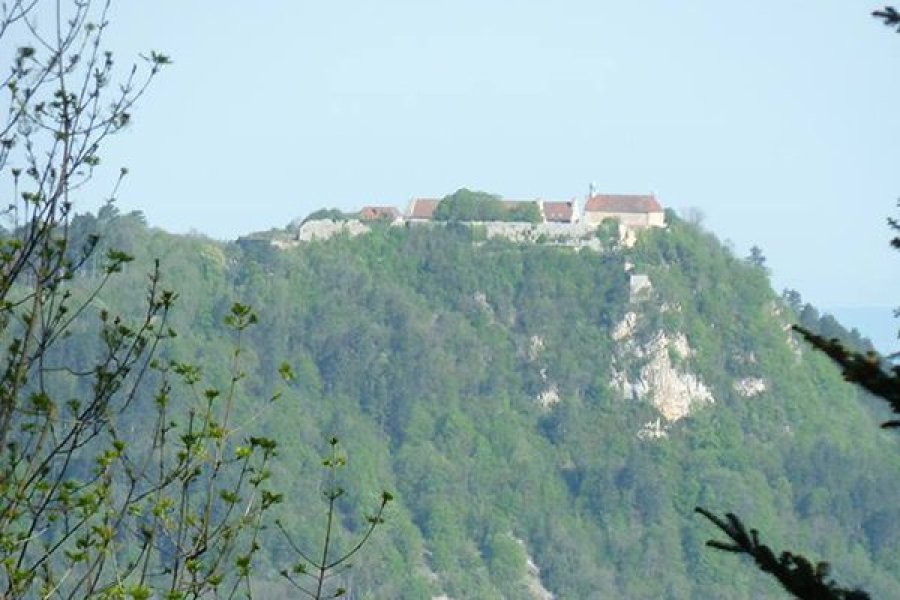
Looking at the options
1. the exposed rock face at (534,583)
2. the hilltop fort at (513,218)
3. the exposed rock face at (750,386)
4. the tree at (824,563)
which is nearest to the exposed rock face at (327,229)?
the hilltop fort at (513,218)

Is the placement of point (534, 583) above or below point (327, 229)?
below

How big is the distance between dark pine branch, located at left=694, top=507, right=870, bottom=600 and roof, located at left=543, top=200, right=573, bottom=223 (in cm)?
9399

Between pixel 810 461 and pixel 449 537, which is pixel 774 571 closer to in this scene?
pixel 449 537

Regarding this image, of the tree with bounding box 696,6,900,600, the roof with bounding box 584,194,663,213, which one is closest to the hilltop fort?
the roof with bounding box 584,194,663,213

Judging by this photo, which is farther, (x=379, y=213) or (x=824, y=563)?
(x=379, y=213)

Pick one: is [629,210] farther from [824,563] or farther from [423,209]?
[824,563]

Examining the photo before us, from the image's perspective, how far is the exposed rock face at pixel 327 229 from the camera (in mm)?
102875

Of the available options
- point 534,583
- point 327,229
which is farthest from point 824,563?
point 327,229

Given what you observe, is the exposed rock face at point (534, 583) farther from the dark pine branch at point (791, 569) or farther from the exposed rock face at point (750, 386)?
the dark pine branch at point (791, 569)

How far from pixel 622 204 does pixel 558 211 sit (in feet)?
12.1

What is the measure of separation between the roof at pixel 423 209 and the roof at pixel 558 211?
4107 millimetres

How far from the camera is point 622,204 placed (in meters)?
98.9

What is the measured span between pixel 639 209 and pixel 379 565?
715 inches

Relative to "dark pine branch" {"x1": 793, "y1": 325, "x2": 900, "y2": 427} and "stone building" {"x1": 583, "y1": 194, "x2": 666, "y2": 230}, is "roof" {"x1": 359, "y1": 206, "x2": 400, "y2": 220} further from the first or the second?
"dark pine branch" {"x1": 793, "y1": 325, "x2": 900, "y2": 427}
